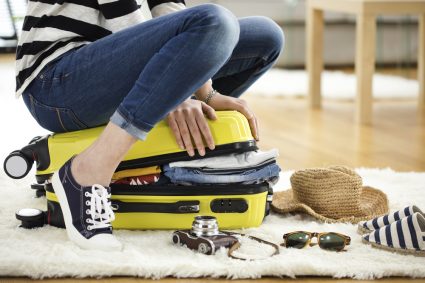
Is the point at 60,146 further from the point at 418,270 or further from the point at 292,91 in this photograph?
the point at 292,91

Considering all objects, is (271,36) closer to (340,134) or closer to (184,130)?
(184,130)

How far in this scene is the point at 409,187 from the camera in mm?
2141

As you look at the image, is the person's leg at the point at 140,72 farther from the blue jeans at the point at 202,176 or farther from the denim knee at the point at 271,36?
the denim knee at the point at 271,36

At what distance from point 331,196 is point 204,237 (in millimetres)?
386

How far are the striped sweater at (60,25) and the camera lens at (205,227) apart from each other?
464 mm

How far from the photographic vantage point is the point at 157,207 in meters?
1.73

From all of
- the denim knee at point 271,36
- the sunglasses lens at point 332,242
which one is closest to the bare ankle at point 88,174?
the sunglasses lens at point 332,242

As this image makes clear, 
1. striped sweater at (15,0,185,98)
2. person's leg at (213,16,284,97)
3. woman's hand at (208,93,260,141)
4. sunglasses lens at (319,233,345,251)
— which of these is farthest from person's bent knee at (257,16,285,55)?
sunglasses lens at (319,233,345,251)

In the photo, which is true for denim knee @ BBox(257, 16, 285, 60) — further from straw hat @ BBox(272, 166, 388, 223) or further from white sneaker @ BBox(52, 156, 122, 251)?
white sneaker @ BBox(52, 156, 122, 251)

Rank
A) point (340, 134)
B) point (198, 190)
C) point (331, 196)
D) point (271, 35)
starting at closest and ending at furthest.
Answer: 1. point (198, 190)
2. point (331, 196)
3. point (271, 35)
4. point (340, 134)

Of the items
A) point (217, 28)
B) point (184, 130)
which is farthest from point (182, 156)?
point (217, 28)

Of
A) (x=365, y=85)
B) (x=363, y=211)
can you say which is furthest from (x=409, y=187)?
(x=365, y=85)

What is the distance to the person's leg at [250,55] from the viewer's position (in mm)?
1967

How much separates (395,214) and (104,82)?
66cm
